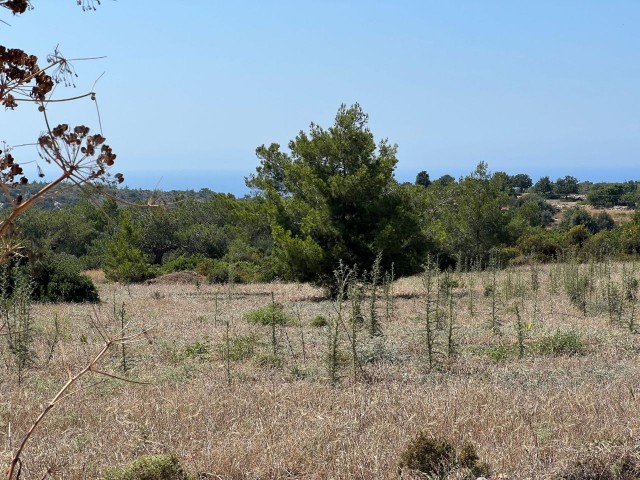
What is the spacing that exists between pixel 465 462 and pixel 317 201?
1602cm

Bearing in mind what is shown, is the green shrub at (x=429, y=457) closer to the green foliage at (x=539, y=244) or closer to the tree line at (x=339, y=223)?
the tree line at (x=339, y=223)

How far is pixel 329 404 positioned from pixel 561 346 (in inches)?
163

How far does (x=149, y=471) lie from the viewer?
3895 millimetres

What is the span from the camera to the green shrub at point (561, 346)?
8.51 meters

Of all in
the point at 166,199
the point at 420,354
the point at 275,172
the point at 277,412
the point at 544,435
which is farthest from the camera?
the point at 275,172

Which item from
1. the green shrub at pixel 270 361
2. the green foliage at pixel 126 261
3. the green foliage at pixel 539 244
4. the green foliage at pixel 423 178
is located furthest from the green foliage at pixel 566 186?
the green shrub at pixel 270 361

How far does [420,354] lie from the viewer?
8.43 m

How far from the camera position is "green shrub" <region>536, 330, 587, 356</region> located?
851 centimetres

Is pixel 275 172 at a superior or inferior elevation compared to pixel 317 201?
superior

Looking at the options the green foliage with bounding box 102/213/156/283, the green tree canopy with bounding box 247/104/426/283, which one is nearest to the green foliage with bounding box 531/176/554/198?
the green foliage with bounding box 102/213/156/283

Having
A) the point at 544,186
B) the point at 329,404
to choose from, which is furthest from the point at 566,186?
the point at 329,404

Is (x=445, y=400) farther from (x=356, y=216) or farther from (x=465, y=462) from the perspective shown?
(x=356, y=216)

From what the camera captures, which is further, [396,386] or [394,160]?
[394,160]

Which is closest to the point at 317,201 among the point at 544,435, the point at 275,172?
the point at 275,172
